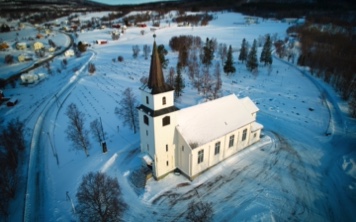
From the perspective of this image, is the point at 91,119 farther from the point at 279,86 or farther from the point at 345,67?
the point at 345,67

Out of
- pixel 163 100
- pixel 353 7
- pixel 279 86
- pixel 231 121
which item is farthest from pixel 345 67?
pixel 353 7

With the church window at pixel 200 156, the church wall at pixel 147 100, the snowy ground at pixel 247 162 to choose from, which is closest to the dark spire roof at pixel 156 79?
the church wall at pixel 147 100

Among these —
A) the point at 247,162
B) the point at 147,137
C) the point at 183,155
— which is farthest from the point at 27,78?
the point at 247,162

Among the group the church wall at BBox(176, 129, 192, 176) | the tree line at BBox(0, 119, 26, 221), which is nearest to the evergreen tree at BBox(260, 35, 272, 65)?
the church wall at BBox(176, 129, 192, 176)

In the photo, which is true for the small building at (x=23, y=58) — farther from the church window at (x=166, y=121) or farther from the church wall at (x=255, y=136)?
the church wall at (x=255, y=136)

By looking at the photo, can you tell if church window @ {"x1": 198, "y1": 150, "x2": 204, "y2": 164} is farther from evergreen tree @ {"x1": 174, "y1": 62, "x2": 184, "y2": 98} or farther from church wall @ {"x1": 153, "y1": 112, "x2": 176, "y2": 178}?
evergreen tree @ {"x1": 174, "y1": 62, "x2": 184, "y2": 98}

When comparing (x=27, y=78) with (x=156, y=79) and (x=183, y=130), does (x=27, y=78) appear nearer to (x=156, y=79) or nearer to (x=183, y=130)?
(x=156, y=79)
